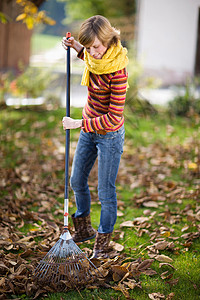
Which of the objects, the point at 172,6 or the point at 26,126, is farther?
the point at 172,6

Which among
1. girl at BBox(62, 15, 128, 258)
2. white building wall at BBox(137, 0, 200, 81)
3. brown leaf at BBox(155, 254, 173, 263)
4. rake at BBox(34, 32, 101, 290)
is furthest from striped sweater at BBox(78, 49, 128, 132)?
white building wall at BBox(137, 0, 200, 81)

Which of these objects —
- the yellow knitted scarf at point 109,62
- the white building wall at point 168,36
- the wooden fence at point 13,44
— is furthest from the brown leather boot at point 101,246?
the white building wall at point 168,36

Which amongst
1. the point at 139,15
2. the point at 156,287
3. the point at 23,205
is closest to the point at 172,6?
the point at 139,15

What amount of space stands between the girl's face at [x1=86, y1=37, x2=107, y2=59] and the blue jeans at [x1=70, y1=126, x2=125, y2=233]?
20.7 inches

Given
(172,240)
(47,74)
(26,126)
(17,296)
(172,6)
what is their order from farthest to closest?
(172,6) → (47,74) → (26,126) → (172,240) → (17,296)

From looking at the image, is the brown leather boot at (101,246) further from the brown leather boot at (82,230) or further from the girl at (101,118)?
the brown leather boot at (82,230)

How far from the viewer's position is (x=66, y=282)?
8.35ft

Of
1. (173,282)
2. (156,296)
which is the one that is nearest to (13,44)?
(173,282)

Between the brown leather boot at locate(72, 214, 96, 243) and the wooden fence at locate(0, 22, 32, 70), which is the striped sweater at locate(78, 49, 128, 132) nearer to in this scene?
the brown leather boot at locate(72, 214, 96, 243)

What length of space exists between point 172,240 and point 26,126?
162 inches

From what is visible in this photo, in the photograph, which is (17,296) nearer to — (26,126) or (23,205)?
(23,205)

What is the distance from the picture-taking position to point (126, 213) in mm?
3887

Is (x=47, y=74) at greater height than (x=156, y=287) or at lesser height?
greater

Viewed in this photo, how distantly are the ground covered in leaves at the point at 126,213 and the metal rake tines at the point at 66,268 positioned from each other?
54mm
